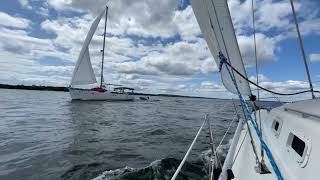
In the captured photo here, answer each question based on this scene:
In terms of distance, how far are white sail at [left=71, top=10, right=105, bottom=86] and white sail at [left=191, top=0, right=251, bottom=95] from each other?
115 feet

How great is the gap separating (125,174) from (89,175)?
0.78 metres

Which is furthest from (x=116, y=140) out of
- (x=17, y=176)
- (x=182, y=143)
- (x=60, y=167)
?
(x=17, y=176)

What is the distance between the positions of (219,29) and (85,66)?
3634 centimetres

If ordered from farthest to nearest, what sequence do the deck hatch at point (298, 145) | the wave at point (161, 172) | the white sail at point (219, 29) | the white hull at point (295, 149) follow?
1. the wave at point (161, 172)
2. the white sail at point (219, 29)
3. the deck hatch at point (298, 145)
4. the white hull at point (295, 149)

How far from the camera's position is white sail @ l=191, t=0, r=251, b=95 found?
497cm

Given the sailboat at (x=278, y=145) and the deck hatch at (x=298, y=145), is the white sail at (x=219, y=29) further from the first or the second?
the deck hatch at (x=298, y=145)

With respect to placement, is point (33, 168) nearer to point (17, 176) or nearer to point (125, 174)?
point (17, 176)

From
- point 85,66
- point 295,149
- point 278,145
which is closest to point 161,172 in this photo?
point 278,145

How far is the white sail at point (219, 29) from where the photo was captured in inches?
196

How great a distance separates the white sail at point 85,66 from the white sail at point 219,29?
34.9 m

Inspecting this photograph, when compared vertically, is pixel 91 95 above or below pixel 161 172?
above

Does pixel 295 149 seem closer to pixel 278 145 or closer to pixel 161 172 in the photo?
pixel 278 145

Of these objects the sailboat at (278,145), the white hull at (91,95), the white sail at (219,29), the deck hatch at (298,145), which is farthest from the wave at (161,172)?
the white hull at (91,95)

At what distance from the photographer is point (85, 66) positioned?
39.4m
